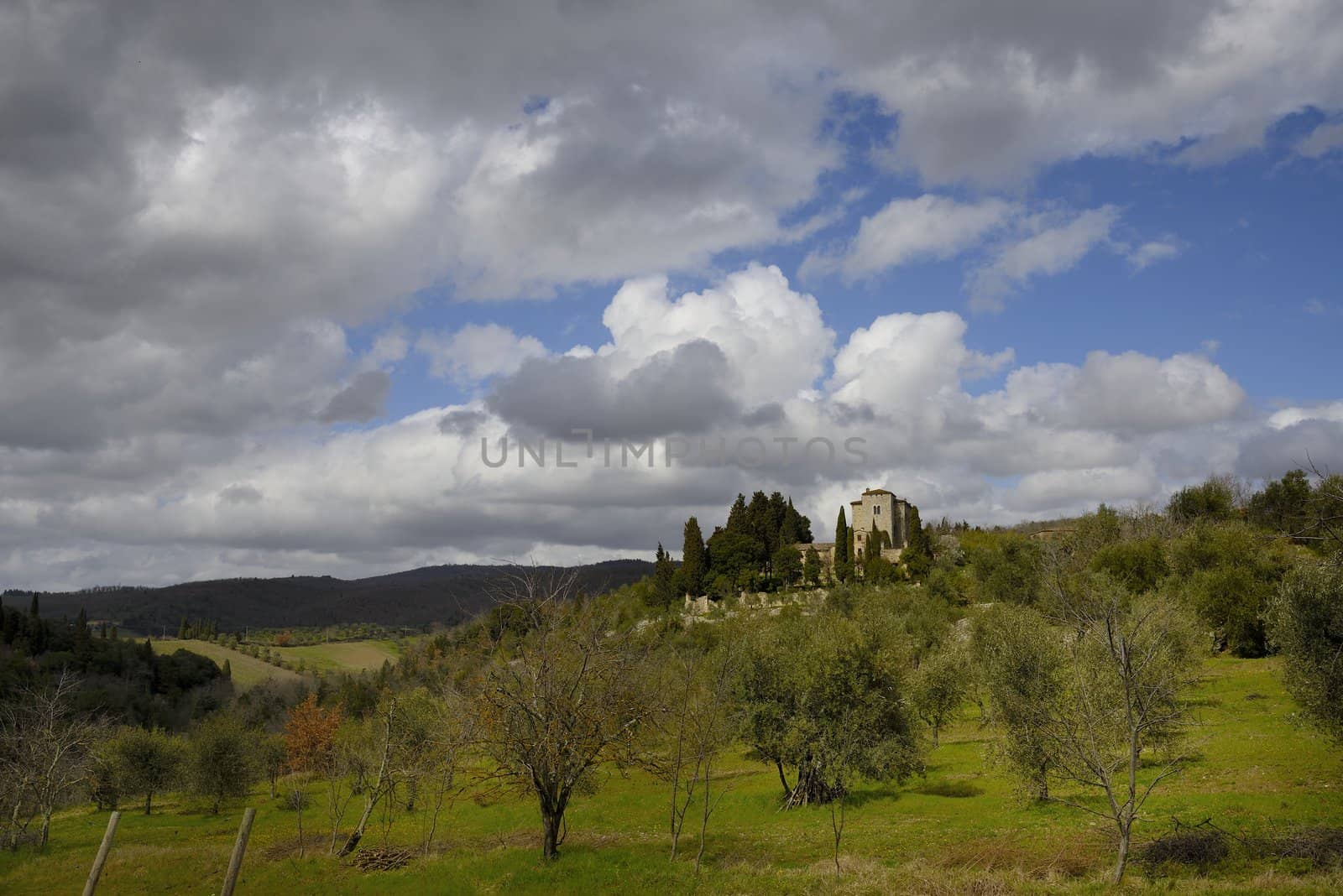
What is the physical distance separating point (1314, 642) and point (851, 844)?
77.8 ft

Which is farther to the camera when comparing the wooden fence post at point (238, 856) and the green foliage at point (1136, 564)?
the green foliage at point (1136, 564)

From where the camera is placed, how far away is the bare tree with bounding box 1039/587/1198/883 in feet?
65.2

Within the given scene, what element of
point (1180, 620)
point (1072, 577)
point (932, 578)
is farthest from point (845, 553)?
point (1180, 620)

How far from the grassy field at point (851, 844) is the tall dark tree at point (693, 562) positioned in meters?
83.3

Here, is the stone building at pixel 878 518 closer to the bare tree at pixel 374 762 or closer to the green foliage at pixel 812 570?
the green foliage at pixel 812 570

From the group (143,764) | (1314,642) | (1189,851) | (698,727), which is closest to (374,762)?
(698,727)

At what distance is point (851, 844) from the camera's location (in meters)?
31.2

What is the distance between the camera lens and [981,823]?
109ft

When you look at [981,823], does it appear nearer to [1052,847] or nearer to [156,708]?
[1052,847]

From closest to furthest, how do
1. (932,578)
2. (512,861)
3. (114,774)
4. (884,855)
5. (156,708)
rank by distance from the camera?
(884,855) < (512,861) < (114,774) < (932,578) < (156,708)

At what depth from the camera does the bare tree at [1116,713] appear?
19859mm

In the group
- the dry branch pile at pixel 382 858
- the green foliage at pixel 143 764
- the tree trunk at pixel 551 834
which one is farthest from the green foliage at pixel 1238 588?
the green foliage at pixel 143 764

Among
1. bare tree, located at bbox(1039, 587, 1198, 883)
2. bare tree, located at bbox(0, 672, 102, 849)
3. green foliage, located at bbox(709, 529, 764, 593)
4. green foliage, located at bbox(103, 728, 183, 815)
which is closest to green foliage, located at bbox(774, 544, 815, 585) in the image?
green foliage, located at bbox(709, 529, 764, 593)

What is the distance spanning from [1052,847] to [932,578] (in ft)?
291
